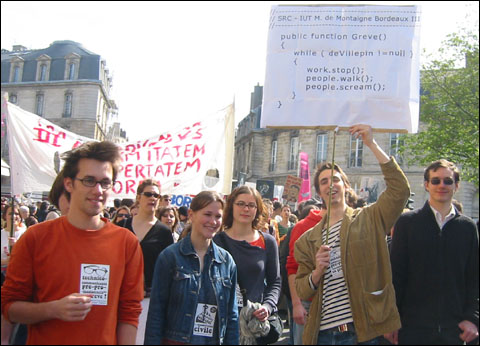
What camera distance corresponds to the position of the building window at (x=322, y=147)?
3888 cm

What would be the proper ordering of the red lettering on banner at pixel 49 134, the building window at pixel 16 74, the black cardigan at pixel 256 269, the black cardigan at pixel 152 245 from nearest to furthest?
the black cardigan at pixel 256 269 < the black cardigan at pixel 152 245 < the red lettering on banner at pixel 49 134 < the building window at pixel 16 74

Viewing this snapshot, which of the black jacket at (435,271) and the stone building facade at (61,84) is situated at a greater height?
the stone building facade at (61,84)

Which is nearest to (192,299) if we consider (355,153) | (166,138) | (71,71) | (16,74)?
(166,138)

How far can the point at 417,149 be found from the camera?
23062mm

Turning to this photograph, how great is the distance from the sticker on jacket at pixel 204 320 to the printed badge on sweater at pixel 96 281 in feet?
2.25

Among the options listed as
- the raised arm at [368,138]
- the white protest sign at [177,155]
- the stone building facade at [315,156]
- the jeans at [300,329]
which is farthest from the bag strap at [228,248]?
the stone building facade at [315,156]

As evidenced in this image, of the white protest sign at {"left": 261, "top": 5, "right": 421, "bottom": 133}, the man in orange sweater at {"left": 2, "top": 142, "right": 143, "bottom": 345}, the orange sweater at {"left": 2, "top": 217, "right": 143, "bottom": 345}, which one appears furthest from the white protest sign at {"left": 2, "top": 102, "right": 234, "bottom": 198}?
the orange sweater at {"left": 2, "top": 217, "right": 143, "bottom": 345}

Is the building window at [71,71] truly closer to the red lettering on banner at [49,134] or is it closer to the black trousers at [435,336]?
the red lettering on banner at [49,134]

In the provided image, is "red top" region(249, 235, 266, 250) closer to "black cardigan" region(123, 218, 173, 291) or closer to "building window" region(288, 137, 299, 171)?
"black cardigan" region(123, 218, 173, 291)

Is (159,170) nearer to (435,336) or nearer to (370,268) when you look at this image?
→ (370,268)

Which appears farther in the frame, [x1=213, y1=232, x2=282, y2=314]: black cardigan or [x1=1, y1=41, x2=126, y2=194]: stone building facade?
[x1=1, y1=41, x2=126, y2=194]: stone building facade

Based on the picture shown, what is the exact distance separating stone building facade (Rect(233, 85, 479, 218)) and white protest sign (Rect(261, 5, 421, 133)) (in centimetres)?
1844

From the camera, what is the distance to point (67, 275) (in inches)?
100

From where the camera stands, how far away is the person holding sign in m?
3.22
